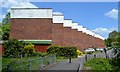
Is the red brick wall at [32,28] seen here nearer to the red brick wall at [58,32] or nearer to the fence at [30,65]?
the red brick wall at [58,32]

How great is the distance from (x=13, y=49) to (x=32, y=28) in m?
10.8

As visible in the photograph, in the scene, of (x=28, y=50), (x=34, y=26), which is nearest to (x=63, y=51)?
(x=28, y=50)

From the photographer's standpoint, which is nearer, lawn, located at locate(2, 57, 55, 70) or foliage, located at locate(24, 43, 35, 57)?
lawn, located at locate(2, 57, 55, 70)

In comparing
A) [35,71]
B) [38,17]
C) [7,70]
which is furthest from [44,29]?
[7,70]

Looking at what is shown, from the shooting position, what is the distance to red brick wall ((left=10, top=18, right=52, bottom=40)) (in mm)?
56500

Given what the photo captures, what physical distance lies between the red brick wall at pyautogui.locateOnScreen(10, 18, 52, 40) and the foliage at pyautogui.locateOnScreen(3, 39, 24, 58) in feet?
30.1

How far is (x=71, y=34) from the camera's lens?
229ft

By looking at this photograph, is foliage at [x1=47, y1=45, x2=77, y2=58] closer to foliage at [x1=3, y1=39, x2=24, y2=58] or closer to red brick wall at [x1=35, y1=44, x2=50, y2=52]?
foliage at [x1=3, y1=39, x2=24, y2=58]

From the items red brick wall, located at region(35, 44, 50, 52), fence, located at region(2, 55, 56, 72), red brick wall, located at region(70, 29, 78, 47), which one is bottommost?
fence, located at region(2, 55, 56, 72)

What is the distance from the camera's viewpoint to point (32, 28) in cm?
5700

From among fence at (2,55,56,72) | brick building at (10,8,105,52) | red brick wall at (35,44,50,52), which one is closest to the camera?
fence at (2,55,56,72)

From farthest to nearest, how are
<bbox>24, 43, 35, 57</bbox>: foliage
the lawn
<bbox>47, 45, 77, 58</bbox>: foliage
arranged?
<bbox>47, 45, 77, 58</bbox>: foliage, <bbox>24, 43, 35, 57</bbox>: foliage, the lawn

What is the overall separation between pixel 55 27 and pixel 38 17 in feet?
21.6

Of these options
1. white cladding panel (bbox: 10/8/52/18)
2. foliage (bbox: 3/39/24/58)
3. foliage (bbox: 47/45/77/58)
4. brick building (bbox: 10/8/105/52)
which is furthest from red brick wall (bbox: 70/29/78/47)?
foliage (bbox: 3/39/24/58)
